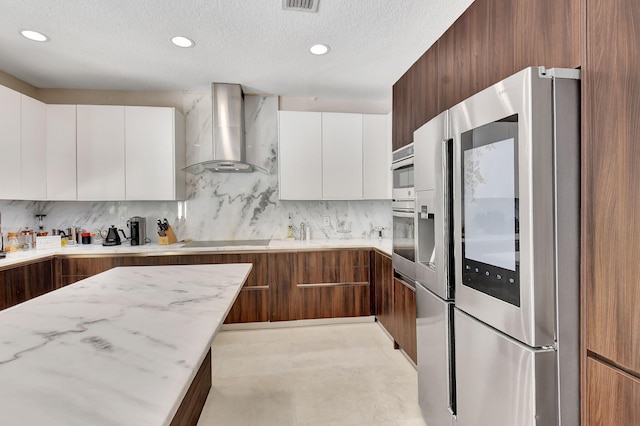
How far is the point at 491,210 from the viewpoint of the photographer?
1138mm

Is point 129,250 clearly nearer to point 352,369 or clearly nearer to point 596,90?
point 352,369

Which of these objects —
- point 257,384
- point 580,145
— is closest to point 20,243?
point 257,384

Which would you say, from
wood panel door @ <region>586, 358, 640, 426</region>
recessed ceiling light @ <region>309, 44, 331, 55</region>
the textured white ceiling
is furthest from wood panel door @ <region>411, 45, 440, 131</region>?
wood panel door @ <region>586, 358, 640, 426</region>

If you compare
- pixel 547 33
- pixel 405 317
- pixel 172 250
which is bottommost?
pixel 405 317

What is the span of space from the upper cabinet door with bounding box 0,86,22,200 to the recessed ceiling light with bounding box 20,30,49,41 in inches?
22.1

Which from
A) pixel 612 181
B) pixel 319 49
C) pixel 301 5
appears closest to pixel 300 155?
pixel 319 49

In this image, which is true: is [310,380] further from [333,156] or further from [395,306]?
[333,156]

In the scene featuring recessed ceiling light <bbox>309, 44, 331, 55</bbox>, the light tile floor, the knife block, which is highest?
recessed ceiling light <bbox>309, 44, 331, 55</bbox>

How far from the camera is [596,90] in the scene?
0.87m

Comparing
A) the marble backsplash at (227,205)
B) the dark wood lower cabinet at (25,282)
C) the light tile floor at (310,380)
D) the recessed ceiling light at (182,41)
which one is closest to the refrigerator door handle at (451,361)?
the light tile floor at (310,380)

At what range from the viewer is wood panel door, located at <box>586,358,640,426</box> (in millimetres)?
782

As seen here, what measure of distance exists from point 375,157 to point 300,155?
86 cm

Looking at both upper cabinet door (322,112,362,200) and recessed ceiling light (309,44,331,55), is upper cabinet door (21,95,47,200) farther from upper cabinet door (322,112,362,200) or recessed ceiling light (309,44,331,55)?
upper cabinet door (322,112,362,200)

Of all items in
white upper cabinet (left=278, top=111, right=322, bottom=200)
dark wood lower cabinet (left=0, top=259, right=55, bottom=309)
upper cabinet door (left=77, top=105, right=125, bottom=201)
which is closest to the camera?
dark wood lower cabinet (left=0, top=259, right=55, bottom=309)
